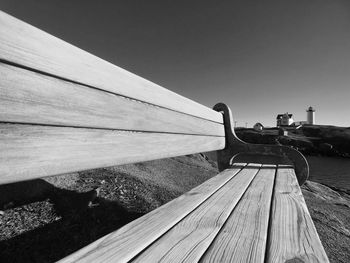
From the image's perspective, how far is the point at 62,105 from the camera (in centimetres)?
79

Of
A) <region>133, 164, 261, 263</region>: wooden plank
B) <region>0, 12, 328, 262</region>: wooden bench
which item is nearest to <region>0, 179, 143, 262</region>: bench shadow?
<region>0, 12, 328, 262</region>: wooden bench

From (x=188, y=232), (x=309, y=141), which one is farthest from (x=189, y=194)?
(x=309, y=141)

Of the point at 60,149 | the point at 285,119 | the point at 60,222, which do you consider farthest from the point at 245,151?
the point at 285,119

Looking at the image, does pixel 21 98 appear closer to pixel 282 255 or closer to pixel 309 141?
pixel 282 255

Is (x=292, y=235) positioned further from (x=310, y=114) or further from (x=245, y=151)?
(x=310, y=114)

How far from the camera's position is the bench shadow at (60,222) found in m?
2.09

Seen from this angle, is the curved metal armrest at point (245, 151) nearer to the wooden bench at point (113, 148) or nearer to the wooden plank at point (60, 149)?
the wooden bench at point (113, 148)

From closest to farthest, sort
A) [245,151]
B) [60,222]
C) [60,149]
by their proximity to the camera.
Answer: [60,149], [60,222], [245,151]

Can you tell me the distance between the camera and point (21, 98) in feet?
2.19

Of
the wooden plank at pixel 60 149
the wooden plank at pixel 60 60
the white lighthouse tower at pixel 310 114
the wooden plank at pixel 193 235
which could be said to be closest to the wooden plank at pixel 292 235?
the wooden plank at pixel 193 235

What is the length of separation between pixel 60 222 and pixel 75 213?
0.21 meters

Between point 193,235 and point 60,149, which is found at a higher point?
point 60,149

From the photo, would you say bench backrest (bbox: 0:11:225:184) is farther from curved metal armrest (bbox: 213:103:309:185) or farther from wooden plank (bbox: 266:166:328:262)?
curved metal armrest (bbox: 213:103:309:185)

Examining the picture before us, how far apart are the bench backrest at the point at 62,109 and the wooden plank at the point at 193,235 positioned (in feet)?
1.20
